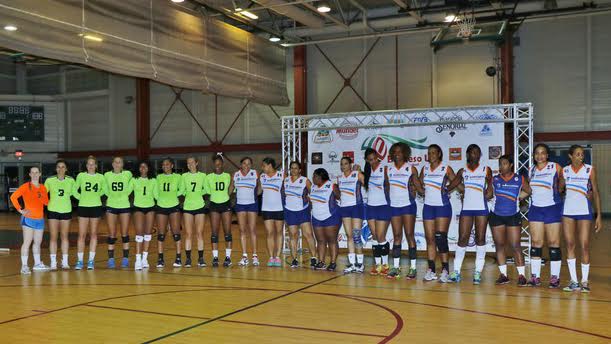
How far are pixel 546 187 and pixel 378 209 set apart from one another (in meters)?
2.40

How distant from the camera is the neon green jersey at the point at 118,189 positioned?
930cm

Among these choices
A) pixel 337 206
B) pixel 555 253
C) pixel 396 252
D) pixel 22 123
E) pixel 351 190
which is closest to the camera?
pixel 555 253

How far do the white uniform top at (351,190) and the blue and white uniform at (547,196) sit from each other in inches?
102

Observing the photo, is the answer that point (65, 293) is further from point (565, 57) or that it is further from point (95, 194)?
point (565, 57)

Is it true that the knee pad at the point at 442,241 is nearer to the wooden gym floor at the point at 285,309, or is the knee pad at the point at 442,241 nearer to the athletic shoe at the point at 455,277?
the athletic shoe at the point at 455,277

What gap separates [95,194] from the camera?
935cm

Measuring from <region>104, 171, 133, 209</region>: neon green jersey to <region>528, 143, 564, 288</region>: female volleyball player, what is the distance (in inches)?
240

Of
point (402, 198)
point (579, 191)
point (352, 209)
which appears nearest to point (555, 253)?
point (579, 191)

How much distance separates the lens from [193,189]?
945 cm

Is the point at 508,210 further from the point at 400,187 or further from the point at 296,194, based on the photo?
the point at 296,194

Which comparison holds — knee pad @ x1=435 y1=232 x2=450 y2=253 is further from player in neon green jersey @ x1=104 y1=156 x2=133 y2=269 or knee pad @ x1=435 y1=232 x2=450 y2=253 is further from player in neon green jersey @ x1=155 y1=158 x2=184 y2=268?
Answer: player in neon green jersey @ x1=104 y1=156 x2=133 y2=269

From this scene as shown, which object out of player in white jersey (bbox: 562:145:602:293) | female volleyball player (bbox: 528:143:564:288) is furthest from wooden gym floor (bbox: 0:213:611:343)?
female volleyball player (bbox: 528:143:564:288)

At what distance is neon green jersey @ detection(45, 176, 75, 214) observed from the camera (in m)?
9.24

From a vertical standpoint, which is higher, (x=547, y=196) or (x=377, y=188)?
(x=377, y=188)
